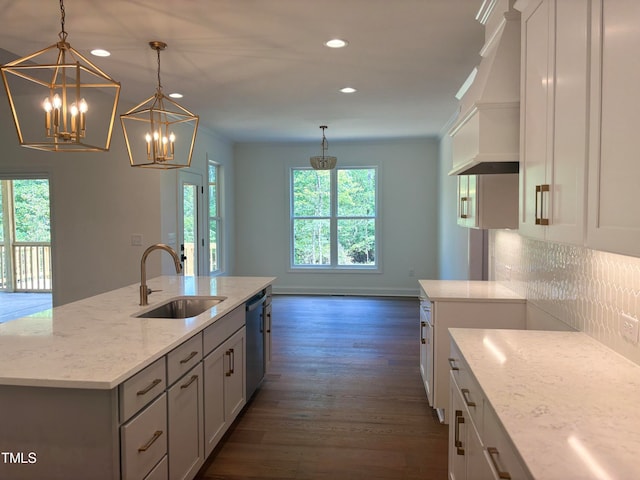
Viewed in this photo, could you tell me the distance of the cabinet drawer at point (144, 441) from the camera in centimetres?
166

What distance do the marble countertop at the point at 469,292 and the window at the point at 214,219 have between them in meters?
4.40

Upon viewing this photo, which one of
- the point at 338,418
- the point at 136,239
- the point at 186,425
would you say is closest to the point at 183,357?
the point at 186,425

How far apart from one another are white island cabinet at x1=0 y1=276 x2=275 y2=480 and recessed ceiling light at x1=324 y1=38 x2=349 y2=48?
6.68ft

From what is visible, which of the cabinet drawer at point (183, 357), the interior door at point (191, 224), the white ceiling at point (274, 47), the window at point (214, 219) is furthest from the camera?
the window at point (214, 219)

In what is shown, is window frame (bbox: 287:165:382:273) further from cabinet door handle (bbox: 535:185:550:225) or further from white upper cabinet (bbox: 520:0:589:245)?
cabinet door handle (bbox: 535:185:550:225)

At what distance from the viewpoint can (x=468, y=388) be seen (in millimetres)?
1763

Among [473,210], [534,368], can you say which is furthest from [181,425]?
[473,210]

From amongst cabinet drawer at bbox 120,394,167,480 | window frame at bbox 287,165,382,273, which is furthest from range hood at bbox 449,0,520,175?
window frame at bbox 287,165,382,273

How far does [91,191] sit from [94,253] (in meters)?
0.72

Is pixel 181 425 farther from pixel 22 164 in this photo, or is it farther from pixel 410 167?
pixel 410 167

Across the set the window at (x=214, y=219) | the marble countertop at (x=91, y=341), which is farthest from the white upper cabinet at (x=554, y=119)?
the window at (x=214, y=219)

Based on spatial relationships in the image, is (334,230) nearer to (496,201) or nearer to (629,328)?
(496,201)

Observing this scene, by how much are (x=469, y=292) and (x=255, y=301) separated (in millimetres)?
1496

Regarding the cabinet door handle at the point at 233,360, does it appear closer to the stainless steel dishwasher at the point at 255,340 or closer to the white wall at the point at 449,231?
the stainless steel dishwasher at the point at 255,340
